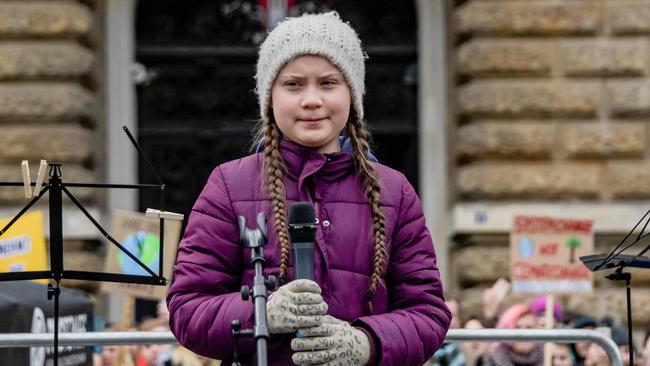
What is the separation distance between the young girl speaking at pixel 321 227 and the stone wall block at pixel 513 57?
23.7 ft

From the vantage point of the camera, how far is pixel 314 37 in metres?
3.73

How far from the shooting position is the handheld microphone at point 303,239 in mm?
3438

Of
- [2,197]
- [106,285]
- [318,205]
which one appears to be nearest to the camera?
[318,205]

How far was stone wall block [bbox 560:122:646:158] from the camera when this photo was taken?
1091 cm

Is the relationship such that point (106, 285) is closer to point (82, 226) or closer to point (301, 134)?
point (82, 226)

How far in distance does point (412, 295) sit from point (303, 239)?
39 cm

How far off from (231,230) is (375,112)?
8.14m

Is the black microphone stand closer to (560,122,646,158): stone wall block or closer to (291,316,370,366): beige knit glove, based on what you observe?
(291,316,370,366): beige knit glove

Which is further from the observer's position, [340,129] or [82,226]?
[82,226]

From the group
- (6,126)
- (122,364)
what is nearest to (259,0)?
(6,126)

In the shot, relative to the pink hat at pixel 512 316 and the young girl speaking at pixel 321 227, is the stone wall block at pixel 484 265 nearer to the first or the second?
the pink hat at pixel 512 316

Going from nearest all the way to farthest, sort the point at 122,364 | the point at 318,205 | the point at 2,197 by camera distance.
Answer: the point at 318,205, the point at 122,364, the point at 2,197

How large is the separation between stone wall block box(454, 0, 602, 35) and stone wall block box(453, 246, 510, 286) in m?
1.43

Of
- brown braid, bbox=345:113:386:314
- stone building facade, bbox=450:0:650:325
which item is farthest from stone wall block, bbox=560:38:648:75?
brown braid, bbox=345:113:386:314
